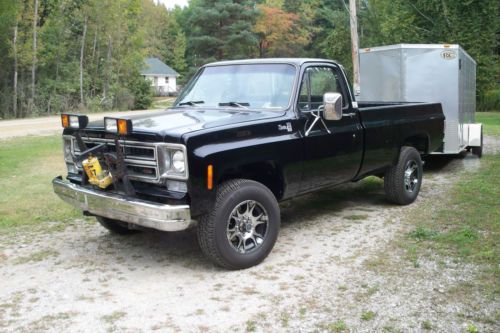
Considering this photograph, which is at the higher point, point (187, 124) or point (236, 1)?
point (236, 1)

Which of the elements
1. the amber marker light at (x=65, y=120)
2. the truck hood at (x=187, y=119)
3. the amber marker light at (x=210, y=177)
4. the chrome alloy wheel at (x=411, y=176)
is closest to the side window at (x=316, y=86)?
the truck hood at (x=187, y=119)

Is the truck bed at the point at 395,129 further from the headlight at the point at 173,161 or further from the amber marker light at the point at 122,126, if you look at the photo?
the amber marker light at the point at 122,126

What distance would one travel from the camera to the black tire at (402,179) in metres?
7.63

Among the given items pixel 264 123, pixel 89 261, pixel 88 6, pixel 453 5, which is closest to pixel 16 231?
pixel 89 261

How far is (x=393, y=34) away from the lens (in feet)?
114

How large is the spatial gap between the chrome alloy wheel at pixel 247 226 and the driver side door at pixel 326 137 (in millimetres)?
808

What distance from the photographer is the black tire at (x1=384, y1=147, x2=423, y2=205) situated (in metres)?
7.63

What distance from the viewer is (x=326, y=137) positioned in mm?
6258

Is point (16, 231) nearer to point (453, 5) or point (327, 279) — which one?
point (327, 279)

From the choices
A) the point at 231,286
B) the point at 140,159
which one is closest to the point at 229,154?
the point at 140,159

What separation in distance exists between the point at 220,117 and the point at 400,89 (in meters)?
6.78

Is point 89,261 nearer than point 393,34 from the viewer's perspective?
Yes

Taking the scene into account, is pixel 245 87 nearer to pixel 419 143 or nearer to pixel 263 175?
pixel 263 175

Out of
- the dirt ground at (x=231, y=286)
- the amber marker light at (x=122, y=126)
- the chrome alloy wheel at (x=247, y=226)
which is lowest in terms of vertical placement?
the dirt ground at (x=231, y=286)
